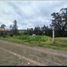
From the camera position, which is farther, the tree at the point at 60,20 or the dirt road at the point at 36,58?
the tree at the point at 60,20

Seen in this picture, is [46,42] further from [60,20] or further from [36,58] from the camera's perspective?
[60,20]

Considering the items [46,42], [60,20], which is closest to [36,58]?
[46,42]

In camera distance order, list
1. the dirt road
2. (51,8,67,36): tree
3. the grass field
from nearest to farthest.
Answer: the dirt road, the grass field, (51,8,67,36): tree

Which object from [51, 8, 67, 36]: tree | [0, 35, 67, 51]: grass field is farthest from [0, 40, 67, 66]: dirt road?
[51, 8, 67, 36]: tree

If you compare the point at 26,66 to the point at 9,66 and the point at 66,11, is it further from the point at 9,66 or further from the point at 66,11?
the point at 66,11

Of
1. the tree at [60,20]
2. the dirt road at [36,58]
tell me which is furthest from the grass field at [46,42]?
the tree at [60,20]

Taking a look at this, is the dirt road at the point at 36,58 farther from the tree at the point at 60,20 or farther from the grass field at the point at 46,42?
the tree at the point at 60,20

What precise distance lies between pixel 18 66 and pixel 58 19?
74.3m

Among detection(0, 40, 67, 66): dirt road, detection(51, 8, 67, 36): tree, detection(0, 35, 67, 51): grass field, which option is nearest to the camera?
detection(0, 40, 67, 66): dirt road

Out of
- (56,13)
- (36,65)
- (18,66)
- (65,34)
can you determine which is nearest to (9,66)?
(18,66)

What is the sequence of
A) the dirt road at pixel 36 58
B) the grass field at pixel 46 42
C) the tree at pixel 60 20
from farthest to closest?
1. the tree at pixel 60 20
2. the grass field at pixel 46 42
3. the dirt road at pixel 36 58

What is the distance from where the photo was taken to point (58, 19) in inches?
3250

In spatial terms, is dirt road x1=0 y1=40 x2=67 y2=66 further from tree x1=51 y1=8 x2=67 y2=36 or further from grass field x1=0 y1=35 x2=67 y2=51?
tree x1=51 y1=8 x2=67 y2=36

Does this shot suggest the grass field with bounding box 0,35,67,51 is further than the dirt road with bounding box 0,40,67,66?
Yes
